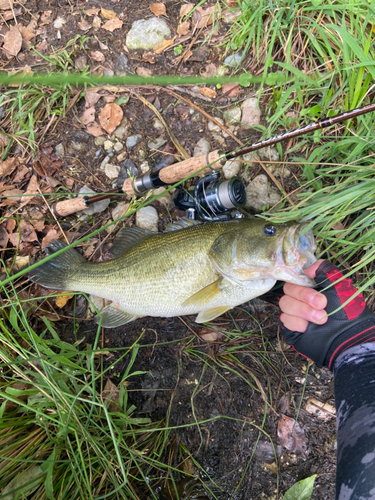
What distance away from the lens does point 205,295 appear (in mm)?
2777

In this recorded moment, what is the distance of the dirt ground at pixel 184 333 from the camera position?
314 cm

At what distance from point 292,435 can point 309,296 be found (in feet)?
4.45

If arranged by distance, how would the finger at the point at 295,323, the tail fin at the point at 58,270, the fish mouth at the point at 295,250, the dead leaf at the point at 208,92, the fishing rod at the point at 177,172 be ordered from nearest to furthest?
the fish mouth at the point at 295,250
the fishing rod at the point at 177,172
the finger at the point at 295,323
the tail fin at the point at 58,270
the dead leaf at the point at 208,92

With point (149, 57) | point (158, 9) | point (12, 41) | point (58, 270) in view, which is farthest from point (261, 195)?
point (12, 41)

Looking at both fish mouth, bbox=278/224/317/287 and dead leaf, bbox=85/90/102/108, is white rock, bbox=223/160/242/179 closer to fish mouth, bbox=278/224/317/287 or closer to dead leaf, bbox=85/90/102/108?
fish mouth, bbox=278/224/317/287

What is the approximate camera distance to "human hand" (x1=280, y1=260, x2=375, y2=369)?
2.78 meters

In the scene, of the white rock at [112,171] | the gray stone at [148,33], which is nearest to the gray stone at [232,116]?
the gray stone at [148,33]

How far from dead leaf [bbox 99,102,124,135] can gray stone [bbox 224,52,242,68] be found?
3.84 ft

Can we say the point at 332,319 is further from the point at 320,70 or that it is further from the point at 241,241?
the point at 320,70

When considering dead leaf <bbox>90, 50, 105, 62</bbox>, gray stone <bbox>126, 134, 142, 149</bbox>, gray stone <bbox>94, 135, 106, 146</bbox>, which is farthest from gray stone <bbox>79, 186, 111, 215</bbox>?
dead leaf <bbox>90, 50, 105, 62</bbox>

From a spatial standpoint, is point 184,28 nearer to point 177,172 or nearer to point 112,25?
point 112,25

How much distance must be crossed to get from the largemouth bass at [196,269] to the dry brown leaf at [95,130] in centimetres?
119

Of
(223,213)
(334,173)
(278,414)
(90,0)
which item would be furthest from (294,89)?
(278,414)

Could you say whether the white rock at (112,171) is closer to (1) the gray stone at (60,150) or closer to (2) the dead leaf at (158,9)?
(1) the gray stone at (60,150)
